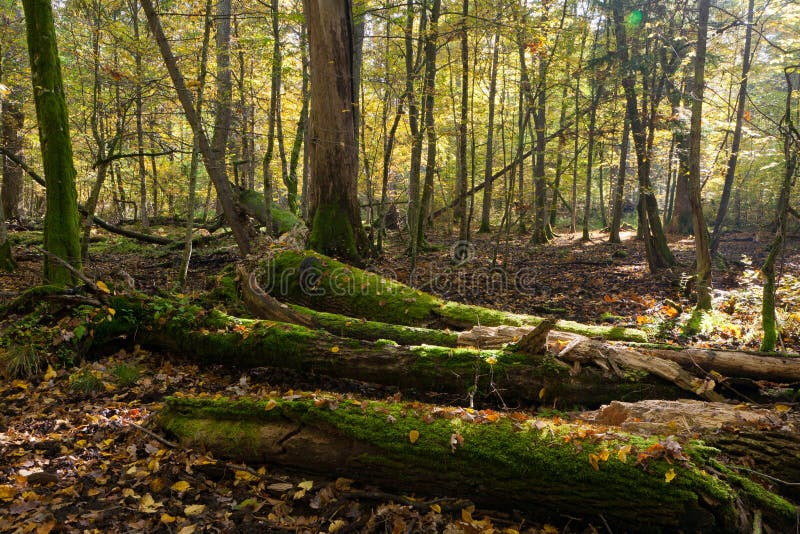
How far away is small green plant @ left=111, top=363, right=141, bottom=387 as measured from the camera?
4.89 m

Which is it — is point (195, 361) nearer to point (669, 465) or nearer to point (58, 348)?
point (58, 348)

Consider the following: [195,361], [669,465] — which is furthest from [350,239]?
[669,465]

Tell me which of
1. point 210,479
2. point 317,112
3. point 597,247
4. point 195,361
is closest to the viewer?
point 210,479

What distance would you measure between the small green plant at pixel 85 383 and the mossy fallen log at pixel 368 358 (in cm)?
72

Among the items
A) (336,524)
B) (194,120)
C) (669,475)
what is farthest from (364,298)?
(669,475)

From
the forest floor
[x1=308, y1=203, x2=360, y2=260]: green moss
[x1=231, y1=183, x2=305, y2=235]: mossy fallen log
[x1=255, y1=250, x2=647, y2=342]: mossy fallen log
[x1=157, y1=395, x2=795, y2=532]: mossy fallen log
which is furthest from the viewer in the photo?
[x1=231, y1=183, x2=305, y2=235]: mossy fallen log

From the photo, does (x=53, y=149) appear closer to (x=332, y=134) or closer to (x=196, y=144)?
(x=196, y=144)

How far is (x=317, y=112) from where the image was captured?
8.75 m

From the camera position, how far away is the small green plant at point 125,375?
489cm

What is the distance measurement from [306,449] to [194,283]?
675cm

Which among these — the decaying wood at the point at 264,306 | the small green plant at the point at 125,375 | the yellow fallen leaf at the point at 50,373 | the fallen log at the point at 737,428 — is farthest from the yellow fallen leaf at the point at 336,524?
the yellow fallen leaf at the point at 50,373

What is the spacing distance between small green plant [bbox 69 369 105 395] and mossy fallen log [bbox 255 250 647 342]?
279 cm

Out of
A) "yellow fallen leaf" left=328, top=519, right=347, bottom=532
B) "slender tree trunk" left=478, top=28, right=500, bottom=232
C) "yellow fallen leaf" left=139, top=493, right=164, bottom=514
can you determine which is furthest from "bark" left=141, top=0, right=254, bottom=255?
"yellow fallen leaf" left=328, top=519, right=347, bottom=532

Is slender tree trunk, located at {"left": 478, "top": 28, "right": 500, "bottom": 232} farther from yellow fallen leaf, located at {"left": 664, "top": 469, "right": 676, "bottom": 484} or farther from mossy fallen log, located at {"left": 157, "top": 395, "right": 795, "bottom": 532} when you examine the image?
yellow fallen leaf, located at {"left": 664, "top": 469, "right": 676, "bottom": 484}
